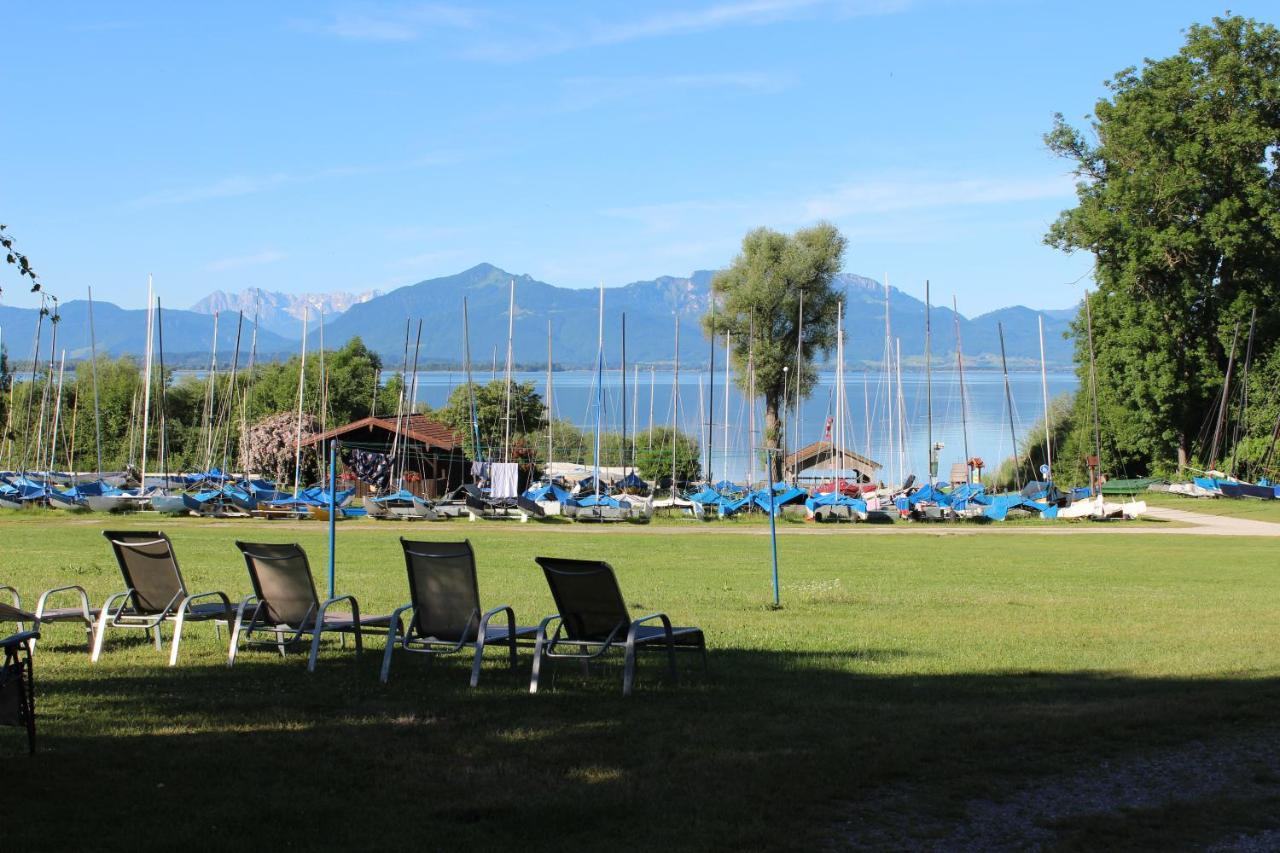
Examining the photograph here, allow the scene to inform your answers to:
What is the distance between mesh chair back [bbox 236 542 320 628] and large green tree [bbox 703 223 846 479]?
199 feet

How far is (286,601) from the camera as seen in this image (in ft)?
32.6

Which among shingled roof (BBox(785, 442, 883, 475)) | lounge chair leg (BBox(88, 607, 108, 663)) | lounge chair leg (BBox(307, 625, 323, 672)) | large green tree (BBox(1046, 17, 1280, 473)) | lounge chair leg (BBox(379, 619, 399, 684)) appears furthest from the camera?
shingled roof (BBox(785, 442, 883, 475))

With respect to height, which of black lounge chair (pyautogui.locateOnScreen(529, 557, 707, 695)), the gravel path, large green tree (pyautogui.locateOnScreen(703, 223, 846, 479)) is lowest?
the gravel path

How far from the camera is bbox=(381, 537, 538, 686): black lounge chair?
362 inches

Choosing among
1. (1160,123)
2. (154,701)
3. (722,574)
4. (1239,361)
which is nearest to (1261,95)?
(1160,123)

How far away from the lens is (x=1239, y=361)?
50.3 m

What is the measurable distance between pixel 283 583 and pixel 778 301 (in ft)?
204

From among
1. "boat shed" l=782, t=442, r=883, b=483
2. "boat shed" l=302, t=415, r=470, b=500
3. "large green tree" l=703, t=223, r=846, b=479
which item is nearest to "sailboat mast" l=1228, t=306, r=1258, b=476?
"boat shed" l=782, t=442, r=883, b=483

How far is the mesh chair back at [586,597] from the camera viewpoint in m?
8.88

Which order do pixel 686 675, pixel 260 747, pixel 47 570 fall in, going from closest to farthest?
pixel 260 747 < pixel 686 675 < pixel 47 570

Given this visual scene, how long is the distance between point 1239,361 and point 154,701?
1966 inches

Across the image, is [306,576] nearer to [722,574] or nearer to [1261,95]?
[722,574]

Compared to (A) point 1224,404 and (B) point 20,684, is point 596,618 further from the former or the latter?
(A) point 1224,404

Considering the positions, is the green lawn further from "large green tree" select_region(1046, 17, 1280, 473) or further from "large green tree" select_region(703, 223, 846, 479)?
"large green tree" select_region(703, 223, 846, 479)
